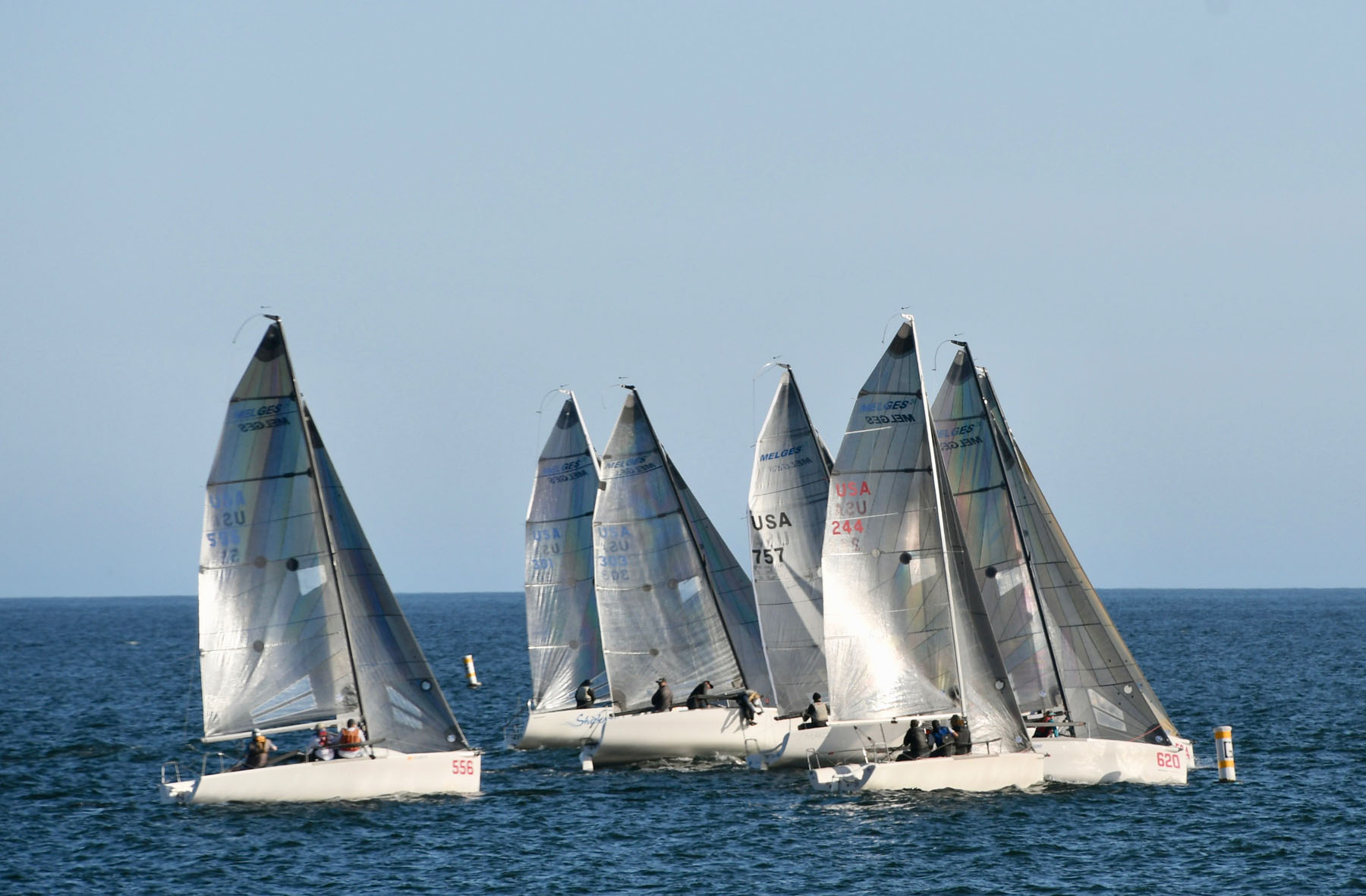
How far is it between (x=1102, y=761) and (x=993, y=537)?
5.59 metres

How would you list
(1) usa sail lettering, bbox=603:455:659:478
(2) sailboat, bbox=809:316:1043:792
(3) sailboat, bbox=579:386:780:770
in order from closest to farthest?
1. (2) sailboat, bbox=809:316:1043:792
2. (3) sailboat, bbox=579:386:780:770
3. (1) usa sail lettering, bbox=603:455:659:478

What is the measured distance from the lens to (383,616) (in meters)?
35.6

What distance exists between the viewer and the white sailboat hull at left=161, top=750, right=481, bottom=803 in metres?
33.2

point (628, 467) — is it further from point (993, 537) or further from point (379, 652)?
point (993, 537)

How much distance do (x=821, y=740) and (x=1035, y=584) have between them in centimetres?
599

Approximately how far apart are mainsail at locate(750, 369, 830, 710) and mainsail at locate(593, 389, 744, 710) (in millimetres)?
2272

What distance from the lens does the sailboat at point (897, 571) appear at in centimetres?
3491

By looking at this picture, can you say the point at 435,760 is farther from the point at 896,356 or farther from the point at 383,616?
the point at 896,356

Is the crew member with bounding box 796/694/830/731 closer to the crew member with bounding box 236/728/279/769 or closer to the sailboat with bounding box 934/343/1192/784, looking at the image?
the sailboat with bounding box 934/343/1192/784

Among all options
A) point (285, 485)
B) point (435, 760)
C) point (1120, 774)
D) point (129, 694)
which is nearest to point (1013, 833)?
point (1120, 774)

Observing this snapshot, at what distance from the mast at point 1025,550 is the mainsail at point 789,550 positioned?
4403 millimetres

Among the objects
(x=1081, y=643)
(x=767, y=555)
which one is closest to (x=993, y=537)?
(x=1081, y=643)

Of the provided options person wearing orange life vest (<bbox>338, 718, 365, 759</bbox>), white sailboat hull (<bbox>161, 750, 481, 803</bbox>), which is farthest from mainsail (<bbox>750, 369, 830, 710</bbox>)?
person wearing orange life vest (<bbox>338, 718, 365, 759</bbox>)

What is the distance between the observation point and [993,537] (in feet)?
125
